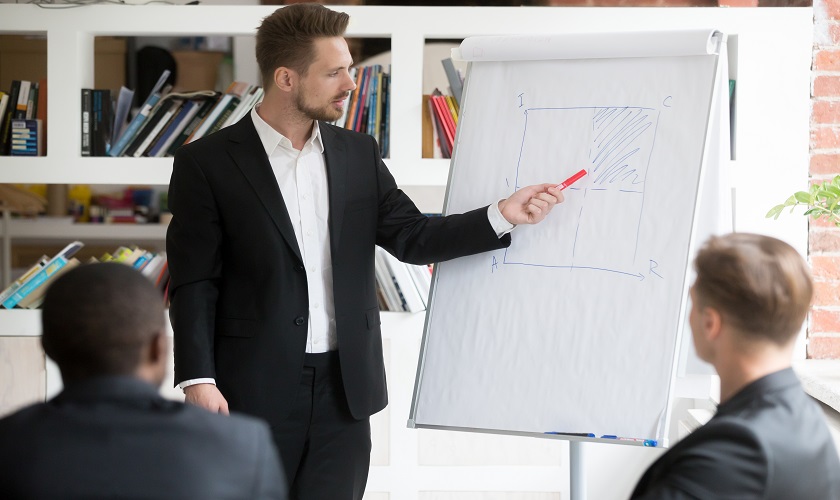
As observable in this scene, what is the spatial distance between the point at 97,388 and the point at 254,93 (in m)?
2.02

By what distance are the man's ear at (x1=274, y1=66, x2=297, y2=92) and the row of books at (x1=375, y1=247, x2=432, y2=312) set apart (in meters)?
0.94

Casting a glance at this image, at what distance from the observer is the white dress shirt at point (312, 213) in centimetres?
204

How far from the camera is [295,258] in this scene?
2.02 meters

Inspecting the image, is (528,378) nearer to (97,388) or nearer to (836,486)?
(836,486)

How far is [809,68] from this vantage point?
2902 mm

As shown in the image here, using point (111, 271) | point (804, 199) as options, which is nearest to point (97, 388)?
point (111, 271)

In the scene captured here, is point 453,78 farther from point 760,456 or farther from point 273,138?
point 760,456

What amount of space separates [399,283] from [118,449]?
192 cm

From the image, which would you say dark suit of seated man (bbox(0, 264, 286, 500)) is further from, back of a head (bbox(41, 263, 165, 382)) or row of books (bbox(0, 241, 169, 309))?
row of books (bbox(0, 241, 169, 309))

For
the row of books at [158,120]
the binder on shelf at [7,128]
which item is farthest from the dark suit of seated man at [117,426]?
the binder on shelf at [7,128]

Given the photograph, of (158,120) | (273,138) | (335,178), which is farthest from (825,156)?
(158,120)

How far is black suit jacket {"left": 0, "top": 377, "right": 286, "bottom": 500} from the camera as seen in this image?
3.40 feet

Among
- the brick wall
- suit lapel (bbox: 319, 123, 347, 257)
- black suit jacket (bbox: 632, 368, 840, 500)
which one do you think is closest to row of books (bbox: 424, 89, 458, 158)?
suit lapel (bbox: 319, 123, 347, 257)

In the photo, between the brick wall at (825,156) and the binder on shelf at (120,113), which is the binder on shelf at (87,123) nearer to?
the binder on shelf at (120,113)
